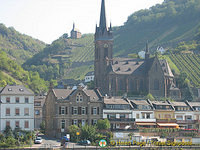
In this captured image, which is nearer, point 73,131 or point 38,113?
point 73,131

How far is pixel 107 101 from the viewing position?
347 ft

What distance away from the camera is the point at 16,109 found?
94250 mm

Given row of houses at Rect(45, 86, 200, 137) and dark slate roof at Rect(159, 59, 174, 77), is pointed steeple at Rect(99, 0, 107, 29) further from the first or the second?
row of houses at Rect(45, 86, 200, 137)

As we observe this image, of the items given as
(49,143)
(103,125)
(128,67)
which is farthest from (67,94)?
(128,67)

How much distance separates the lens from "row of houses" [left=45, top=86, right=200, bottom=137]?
98688mm

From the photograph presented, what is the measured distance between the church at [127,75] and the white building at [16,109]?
59.8 m

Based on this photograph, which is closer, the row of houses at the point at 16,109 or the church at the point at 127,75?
the row of houses at the point at 16,109

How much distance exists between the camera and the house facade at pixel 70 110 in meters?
98.1

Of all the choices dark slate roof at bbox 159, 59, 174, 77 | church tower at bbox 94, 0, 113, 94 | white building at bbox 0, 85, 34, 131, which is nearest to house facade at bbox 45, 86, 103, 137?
white building at bbox 0, 85, 34, 131

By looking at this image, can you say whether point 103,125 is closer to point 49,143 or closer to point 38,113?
point 49,143

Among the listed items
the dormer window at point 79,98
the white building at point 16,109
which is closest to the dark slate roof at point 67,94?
the dormer window at point 79,98

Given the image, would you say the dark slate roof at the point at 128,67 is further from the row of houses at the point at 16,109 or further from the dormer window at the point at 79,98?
the row of houses at the point at 16,109

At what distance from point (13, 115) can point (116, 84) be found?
6503 cm

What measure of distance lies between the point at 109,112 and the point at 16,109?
19085 mm
